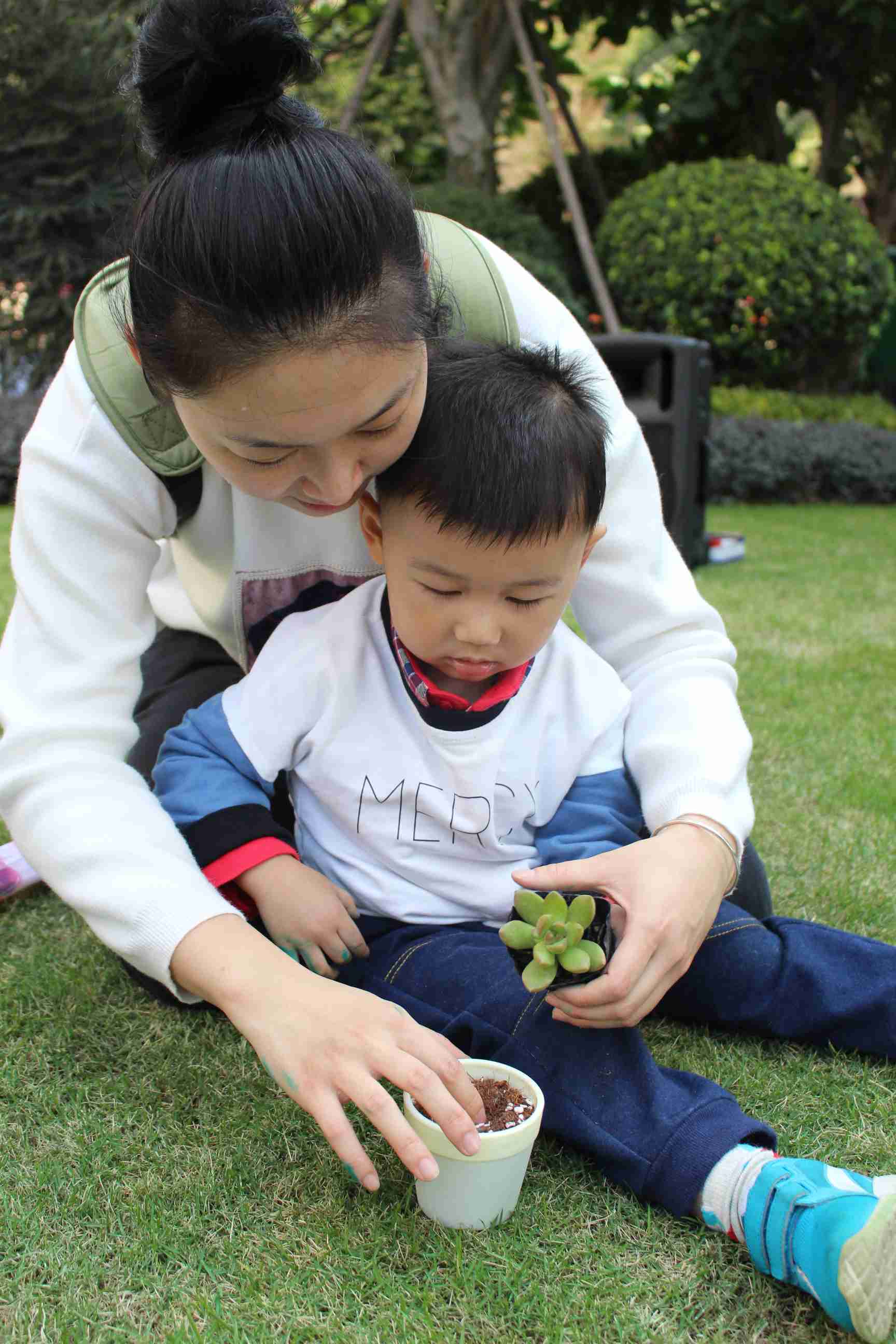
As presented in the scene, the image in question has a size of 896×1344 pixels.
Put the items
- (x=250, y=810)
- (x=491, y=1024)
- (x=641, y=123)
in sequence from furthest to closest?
(x=641, y=123) < (x=250, y=810) < (x=491, y=1024)

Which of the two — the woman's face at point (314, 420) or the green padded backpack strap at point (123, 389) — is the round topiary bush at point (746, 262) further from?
the woman's face at point (314, 420)

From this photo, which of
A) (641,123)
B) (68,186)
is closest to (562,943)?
(68,186)

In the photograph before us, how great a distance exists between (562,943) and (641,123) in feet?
34.7

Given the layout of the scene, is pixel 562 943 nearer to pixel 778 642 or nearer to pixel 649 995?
pixel 649 995

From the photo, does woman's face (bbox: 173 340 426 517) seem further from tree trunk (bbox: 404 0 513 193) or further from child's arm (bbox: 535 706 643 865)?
tree trunk (bbox: 404 0 513 193)

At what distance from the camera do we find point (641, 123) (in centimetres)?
1042

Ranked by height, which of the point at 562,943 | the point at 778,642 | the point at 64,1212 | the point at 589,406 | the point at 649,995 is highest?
the point at 589,406

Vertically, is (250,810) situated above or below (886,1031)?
above

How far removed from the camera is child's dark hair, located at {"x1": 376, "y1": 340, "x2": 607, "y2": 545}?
138 centimetres

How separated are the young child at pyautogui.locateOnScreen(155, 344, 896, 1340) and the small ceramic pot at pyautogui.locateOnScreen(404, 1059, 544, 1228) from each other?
0.12 metres

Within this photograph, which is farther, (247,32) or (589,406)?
(589,406)

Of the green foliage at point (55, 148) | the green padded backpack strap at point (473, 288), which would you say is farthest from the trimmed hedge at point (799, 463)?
the green padded backpack strap at point (473, 288)

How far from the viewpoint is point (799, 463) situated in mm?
7445

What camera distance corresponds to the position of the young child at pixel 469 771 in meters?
1.39
